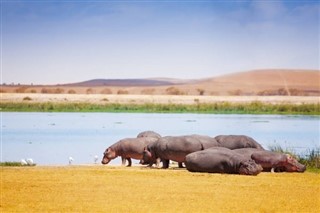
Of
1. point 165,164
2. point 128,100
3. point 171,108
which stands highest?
point 128,100

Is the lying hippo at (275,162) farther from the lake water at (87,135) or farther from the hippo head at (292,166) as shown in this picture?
the lake water at (87,135)

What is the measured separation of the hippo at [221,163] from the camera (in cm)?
1298

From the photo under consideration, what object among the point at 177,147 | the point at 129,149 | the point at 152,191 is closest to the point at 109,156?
the point at 129,149

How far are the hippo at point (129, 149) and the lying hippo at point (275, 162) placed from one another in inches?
114

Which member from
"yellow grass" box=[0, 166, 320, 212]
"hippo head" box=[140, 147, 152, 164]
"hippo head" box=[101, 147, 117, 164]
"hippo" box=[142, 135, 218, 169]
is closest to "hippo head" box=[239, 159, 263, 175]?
"yellow grass" box=[0, 166, 320, 212]

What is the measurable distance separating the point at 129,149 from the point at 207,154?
3200 millimetres

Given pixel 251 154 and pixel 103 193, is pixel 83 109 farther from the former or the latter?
pixel 103 193

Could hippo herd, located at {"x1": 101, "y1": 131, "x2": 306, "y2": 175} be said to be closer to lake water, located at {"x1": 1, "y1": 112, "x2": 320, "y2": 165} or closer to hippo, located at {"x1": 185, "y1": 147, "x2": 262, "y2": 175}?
hippo, located at {"x1": 185, "y1": 147, "x2": 262, "y2": 175}

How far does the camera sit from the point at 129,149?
53.2 feet

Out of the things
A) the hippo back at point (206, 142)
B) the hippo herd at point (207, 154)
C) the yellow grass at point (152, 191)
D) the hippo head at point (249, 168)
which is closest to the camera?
the yellow grass at point (152, 191)

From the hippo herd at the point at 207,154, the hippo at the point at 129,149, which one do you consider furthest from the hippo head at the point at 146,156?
the hippo at the point at 129,149

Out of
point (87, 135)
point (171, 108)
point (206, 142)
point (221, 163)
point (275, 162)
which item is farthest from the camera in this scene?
point (171, 108)

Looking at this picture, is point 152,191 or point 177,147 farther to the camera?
point 177,147

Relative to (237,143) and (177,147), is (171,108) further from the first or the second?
(177,147)
